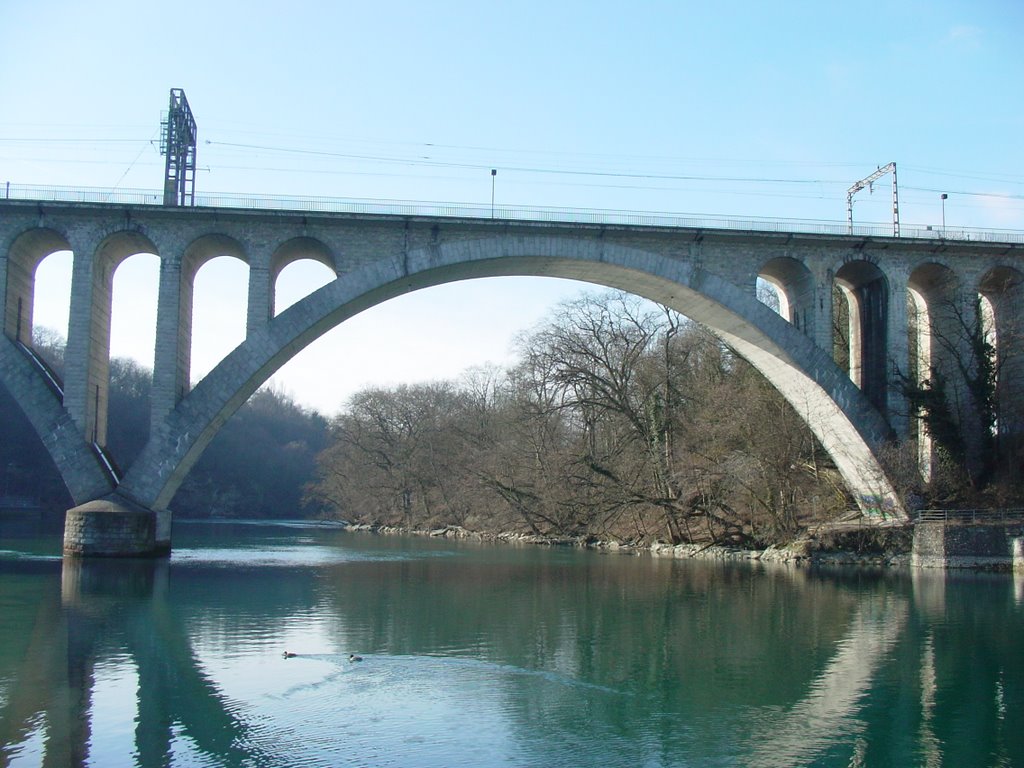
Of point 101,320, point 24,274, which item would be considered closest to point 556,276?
point 101,320

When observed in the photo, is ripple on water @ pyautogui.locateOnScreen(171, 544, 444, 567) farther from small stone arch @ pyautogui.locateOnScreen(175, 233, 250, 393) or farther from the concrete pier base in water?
small stone arch @ pyautogui.locateOnScreen(175, 233, 250, 393)

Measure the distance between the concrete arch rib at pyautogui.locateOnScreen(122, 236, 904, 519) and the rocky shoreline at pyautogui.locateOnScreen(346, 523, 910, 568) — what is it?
6.65 ft

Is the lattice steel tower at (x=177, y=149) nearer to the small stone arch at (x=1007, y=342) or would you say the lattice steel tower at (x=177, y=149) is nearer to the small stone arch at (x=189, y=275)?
the small stone arch at (x=189, y=275)

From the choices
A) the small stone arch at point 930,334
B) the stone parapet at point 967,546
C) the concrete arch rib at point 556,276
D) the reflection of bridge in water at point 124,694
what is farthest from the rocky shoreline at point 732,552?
the reflection of bridge in water at point 124,694

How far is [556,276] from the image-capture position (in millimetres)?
38031

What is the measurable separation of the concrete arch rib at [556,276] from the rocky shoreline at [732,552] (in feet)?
6.65

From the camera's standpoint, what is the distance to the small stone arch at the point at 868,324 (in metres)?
A: 36.1

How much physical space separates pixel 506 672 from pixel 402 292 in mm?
22759

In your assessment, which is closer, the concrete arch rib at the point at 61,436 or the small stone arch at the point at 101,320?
the concrete arch rib at the point at 61,436

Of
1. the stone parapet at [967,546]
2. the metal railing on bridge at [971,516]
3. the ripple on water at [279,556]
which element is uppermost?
the metal railing on bridge at [971,516]

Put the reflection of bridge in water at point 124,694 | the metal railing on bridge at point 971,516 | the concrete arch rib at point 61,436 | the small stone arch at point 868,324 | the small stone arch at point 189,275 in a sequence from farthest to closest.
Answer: the small stone arch at point 868,324
the small stone arch at point 189,275
the metal railing on bridge at point 971,516
the concrete arch rib at point 61,436
the reflection of bridge in water at point 124,694

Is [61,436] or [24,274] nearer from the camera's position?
[61,436]

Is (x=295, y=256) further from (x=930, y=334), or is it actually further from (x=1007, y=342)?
(x=1007, y=342)

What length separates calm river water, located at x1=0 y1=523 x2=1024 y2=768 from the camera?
35.9 feet
